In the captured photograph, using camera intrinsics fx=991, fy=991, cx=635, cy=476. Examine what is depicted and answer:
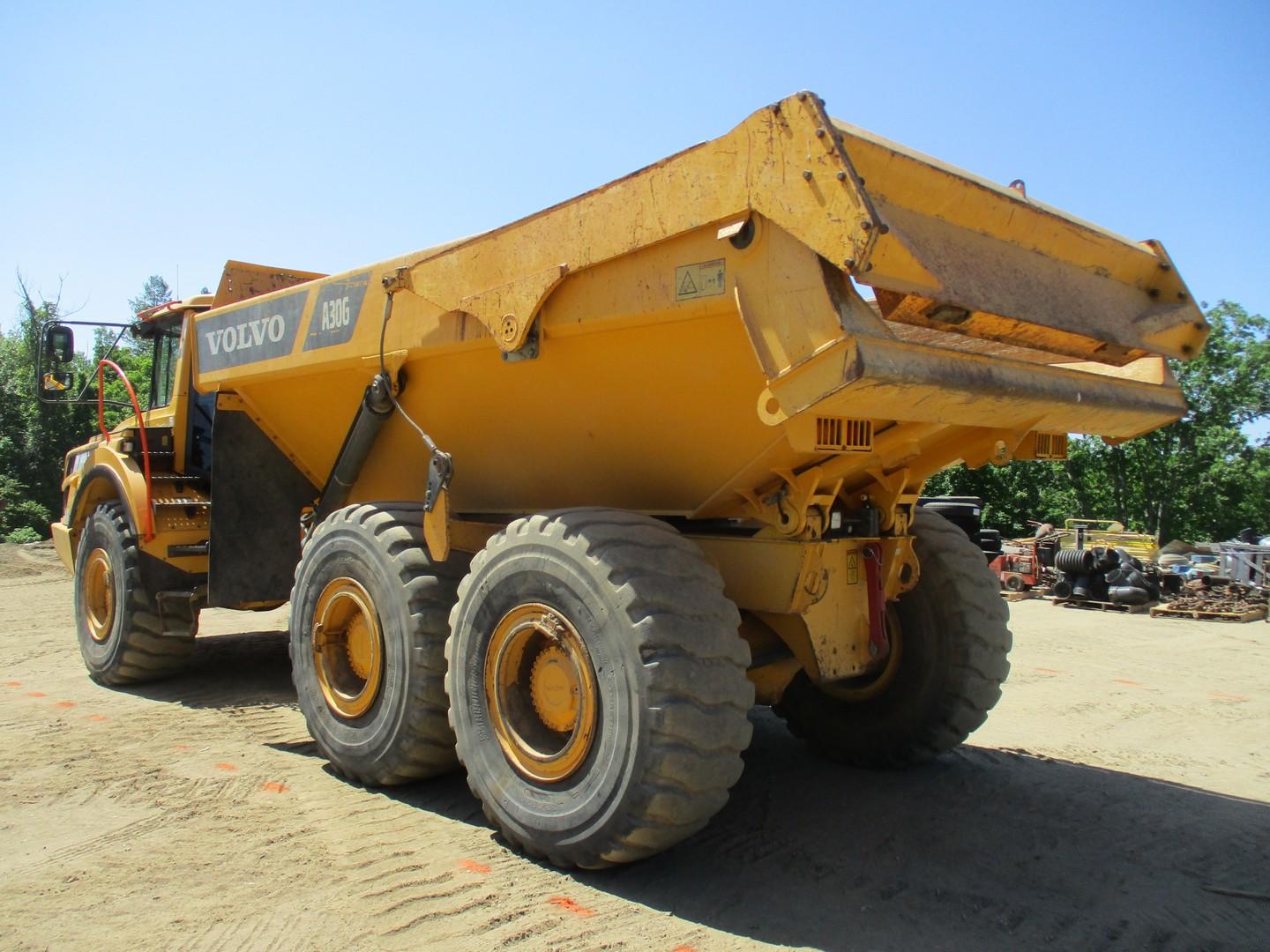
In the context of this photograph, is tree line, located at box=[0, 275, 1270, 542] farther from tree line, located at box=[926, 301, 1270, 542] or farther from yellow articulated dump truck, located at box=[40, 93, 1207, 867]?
yellow articulated dump truck, located at box=[40, 93, 1207, 867]

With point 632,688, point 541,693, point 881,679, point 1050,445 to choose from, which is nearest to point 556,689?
point 541,693

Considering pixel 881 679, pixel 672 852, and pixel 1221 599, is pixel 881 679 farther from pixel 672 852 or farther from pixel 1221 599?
pixel 1221 599

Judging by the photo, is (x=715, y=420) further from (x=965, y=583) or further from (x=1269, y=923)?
(x=1269, y=923)

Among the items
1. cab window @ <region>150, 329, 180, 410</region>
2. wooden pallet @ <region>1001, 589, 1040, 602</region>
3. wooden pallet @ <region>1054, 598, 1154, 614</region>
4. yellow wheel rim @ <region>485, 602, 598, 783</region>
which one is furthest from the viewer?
wooden pallet @ <region>1001, 589, 1040, 602</region>

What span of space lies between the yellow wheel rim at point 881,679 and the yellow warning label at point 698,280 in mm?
2351

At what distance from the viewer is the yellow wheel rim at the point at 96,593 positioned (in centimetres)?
730

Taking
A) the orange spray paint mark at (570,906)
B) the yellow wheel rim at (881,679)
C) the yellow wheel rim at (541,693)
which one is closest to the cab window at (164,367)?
the yellow wheel rim at (541,693)

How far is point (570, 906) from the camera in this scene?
3314mm

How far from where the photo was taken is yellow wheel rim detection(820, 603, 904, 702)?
5035mm

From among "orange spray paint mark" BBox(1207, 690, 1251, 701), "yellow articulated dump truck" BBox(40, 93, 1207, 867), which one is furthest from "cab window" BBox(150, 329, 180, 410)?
"orange spray paint mark" BBox(1207, 690, 1251, 701)

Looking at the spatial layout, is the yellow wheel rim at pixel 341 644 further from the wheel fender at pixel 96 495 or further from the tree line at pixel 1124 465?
the tree line at pixel 1124 465

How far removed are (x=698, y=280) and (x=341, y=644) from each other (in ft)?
9.10

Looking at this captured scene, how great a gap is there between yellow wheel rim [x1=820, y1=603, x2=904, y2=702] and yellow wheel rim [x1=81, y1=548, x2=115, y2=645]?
5340 mm

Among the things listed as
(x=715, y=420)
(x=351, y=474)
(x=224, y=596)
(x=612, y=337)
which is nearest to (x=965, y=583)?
(x=715, y=420)
